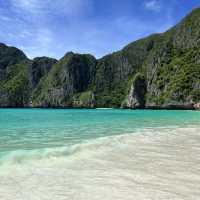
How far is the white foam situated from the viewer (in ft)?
17.0

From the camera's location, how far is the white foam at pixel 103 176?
520cm

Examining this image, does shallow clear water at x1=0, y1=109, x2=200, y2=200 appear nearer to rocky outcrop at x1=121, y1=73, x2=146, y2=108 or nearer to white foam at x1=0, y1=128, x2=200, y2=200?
white foam at x1=0, y1=128, x2=200, y2=200

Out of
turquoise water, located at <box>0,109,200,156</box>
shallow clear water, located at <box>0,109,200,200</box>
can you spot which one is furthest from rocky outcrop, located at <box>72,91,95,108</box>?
shallow clear water, located at <box>0,109,200,200</box>

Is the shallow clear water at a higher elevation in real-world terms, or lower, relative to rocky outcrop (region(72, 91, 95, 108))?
lower

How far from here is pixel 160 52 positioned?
15725 centimetres

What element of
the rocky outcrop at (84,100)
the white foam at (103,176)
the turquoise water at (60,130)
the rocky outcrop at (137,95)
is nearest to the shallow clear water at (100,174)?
the white foam at (103,176)

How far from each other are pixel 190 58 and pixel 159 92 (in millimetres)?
20826

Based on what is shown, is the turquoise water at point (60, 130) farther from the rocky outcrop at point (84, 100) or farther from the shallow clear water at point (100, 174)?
the rocky outcrop at point (84, 100)

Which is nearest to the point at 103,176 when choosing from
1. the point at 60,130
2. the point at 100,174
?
the point at 100,174

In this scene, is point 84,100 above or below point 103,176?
above

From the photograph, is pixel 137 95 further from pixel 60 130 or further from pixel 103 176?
pixel 103 176

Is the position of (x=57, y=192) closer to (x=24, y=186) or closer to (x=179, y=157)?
(x=24, y=186)

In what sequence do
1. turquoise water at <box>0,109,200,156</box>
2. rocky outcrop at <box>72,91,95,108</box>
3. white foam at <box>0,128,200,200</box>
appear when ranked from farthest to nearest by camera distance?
1. rocky outcrop at <box>72,91,95,108</box>
2. turquoise water at <box>0,109,200,156</box>
3. white foam at <box>0,128,200,200</box>

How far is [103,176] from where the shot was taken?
21.5 feet
